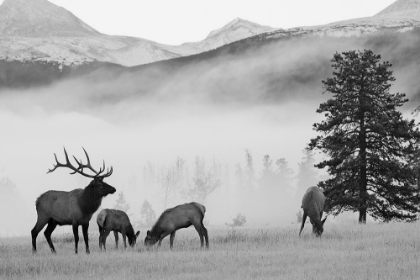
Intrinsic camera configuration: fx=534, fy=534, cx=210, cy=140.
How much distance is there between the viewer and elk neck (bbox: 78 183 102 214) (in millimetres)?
16772

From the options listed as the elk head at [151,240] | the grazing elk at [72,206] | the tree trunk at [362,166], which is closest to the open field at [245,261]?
the elk head at [151,240]

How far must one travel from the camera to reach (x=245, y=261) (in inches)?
537

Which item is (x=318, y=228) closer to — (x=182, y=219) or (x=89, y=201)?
(x=182, y=219)

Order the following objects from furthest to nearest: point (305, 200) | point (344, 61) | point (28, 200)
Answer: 1. point (28, 200)
2. point (344, 61)
3. point (305, 200)

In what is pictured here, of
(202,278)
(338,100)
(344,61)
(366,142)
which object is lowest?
(202,278)

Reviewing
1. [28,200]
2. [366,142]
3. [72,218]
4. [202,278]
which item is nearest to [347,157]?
[366,142]

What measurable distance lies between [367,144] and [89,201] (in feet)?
56.5

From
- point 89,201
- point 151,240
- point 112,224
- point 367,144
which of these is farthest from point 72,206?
point 367,144

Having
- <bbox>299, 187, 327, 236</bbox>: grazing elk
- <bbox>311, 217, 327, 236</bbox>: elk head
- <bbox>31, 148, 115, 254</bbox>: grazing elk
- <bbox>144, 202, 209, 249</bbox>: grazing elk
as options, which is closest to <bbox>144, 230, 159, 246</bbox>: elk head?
<bbox>144, 202, 209, 249</bbox>: grazing elk

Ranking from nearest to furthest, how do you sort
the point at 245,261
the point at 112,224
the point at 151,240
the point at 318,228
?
the point at 245,261, the point at 151,240, the point at 112,224, the point at 318,228

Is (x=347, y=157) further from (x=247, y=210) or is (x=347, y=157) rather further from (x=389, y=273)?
(x=247, y=210)

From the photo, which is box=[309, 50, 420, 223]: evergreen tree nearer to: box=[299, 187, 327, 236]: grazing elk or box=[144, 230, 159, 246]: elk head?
box=[299, 187, 327, 236]: grazing elk

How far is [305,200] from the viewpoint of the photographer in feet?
65.2

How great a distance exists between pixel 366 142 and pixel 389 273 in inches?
713
